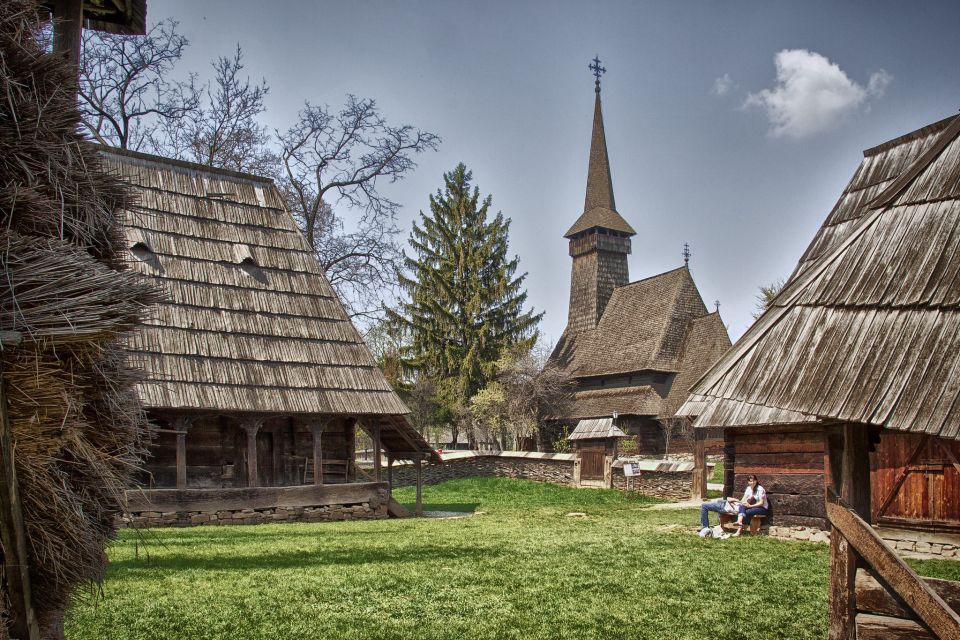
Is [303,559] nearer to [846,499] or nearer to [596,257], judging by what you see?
[846,499]

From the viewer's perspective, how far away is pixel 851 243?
6949 mm

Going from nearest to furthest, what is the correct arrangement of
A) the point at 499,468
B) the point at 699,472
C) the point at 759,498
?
1. the point at 759,498
2. the point at 699,472
3. the point at 499,468

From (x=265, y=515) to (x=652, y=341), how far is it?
3009cm

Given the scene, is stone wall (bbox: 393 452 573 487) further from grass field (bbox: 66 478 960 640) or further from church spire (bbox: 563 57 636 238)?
church spire (bbox: 563 57 636 238)

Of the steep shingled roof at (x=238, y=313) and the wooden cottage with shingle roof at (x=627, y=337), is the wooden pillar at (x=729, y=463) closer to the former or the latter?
the steep shingled roof at (x=238, y=313)

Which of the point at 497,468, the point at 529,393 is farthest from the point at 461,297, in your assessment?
the point at 497,468

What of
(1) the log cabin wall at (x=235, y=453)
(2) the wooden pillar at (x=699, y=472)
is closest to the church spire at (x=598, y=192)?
(2) the wooden pillar at (x=699, y=472)

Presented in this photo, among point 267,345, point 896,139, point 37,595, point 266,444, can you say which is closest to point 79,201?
point 37,595

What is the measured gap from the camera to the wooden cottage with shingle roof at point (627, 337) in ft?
141

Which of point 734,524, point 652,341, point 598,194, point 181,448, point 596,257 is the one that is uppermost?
point 598,194

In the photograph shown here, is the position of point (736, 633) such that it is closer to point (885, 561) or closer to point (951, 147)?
point (885, 561)

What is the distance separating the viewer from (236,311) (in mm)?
19344

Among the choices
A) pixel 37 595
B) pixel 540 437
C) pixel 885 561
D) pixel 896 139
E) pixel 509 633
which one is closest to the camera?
pixel 37 595

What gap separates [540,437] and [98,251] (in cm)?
4135
